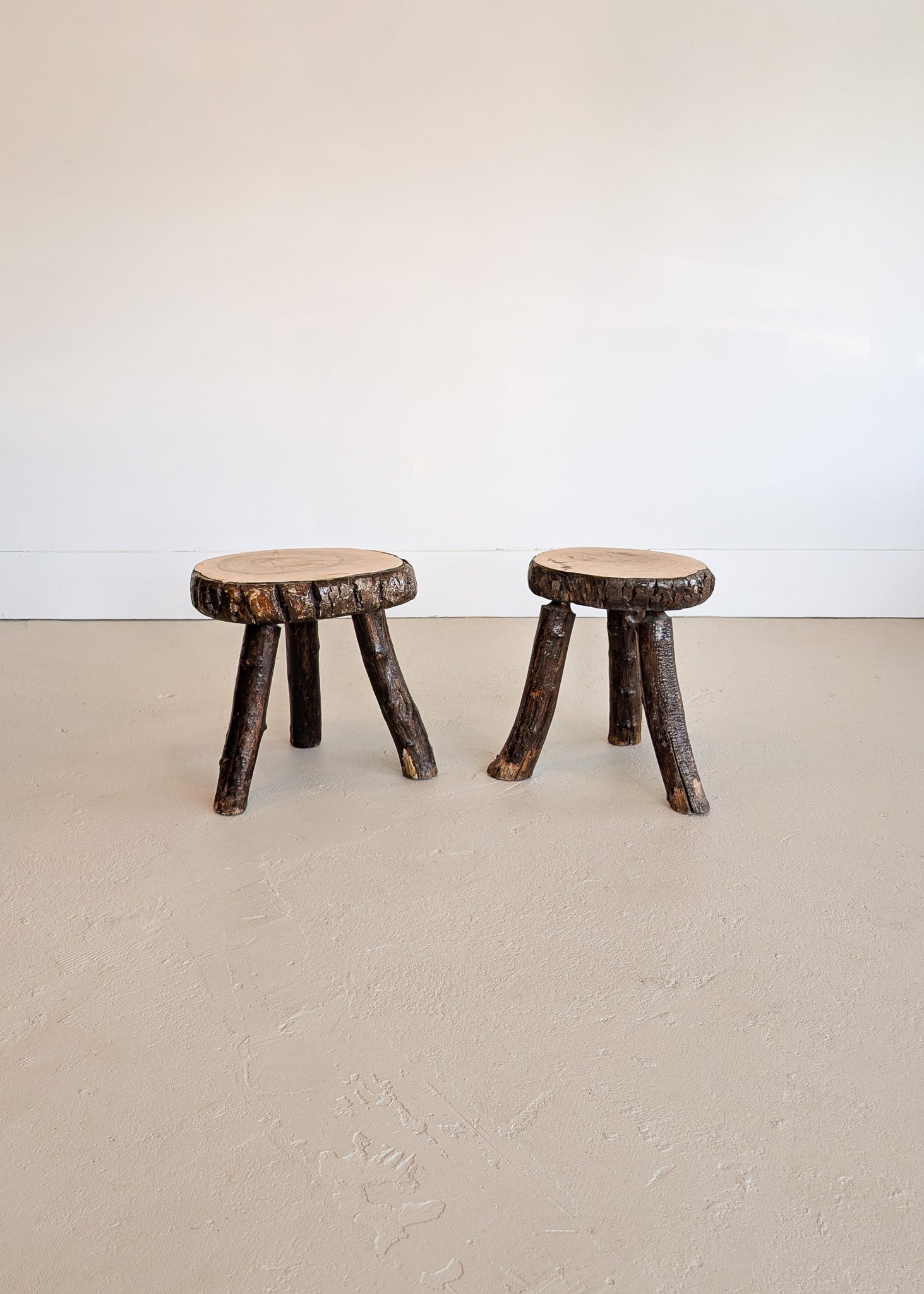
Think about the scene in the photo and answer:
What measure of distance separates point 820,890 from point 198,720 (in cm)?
159

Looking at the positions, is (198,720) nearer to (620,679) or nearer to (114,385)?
(620,679)

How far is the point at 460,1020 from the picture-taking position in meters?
1.29

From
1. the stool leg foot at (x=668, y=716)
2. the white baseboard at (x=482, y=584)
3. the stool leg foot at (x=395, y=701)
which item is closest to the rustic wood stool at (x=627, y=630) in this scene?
the stool leg foot at (x=668, y=716)

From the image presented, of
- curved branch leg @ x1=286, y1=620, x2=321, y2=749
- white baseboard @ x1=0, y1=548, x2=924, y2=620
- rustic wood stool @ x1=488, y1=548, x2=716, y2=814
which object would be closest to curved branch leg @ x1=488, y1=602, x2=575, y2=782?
rustic wood stool @ x1=488, y1=548, x2=716, y2=814

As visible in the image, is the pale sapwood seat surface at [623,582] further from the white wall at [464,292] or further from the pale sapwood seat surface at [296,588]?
the white wall at [464,292]

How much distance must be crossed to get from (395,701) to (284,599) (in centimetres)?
39

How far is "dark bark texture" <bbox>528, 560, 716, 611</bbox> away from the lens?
191cm

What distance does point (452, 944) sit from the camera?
148 centimetres

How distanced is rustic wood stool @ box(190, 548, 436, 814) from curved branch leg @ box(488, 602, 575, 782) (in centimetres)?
18

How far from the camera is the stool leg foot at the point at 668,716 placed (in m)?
1.97

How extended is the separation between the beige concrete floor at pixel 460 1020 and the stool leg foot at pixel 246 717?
2.2 inches

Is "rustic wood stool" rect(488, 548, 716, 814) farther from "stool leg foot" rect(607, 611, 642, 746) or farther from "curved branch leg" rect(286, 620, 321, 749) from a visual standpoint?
"curved branch leg" rect(286, 620, 321, 749)

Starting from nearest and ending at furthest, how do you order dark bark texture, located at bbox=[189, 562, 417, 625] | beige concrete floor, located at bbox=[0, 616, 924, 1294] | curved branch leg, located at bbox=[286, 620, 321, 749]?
1. beige concrete floor, located at bbox=[0, 616, 924, 1294]
2. dark bark texture, located at bbox=[189, 562, 417, 625]
3. curved branch leg, located at bbox=[286, 620, 321, 749]

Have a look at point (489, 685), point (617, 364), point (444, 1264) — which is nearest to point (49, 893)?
point (444, 1264)
